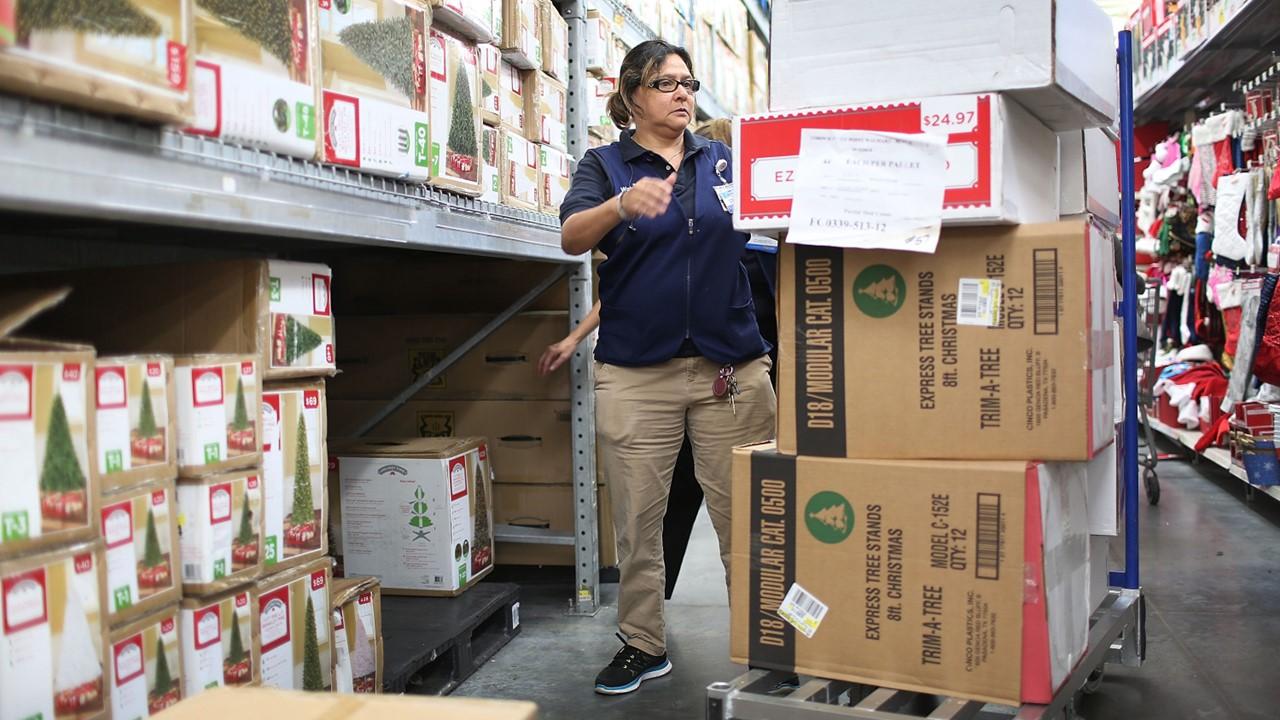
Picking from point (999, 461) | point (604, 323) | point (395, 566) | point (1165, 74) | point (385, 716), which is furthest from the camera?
point (1165, 74)

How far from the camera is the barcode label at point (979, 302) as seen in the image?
157 cm

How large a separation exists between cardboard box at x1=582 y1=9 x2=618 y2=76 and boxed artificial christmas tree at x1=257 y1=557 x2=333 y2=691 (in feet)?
6.56

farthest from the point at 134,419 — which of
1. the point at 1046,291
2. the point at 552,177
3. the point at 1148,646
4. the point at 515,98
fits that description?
the point at 1148,646

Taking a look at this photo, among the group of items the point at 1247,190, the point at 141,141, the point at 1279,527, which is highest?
the point at 1247,190

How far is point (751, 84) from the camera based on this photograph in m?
6.43

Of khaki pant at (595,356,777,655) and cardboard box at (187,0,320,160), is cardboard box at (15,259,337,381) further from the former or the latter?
khaki pant at (595,356,777,655)

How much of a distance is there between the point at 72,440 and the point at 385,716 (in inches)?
21.9

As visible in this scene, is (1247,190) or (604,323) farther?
(1247,190)

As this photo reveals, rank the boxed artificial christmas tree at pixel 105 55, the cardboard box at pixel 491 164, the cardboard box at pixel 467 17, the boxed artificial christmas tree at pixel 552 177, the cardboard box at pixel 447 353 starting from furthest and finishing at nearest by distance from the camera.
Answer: the cardboard box at pixel 447 353 → the boxed artificial christmas tree at pixel 552 177 → the cardboard box at pixel 491 164 → the cardboard box at pixel 467 17 → the boxed artificial christmas tree at pixel 105 55

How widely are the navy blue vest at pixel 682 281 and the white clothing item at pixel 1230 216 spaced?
3263 millimetres

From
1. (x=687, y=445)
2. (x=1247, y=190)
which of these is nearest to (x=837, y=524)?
(x=687, y=445)

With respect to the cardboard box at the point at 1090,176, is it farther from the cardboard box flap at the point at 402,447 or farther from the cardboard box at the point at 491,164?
the cardboard box flap at the point at 402,447

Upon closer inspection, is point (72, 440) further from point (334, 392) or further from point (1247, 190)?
point (1247, 190)

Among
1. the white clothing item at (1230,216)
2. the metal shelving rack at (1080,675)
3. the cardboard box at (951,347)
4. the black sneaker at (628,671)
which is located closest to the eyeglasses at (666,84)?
the cardboard box at (951,347)
